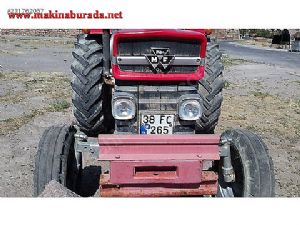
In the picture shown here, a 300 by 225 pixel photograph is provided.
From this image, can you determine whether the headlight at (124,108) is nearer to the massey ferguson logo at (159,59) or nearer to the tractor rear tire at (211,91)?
the massey ferguson logo at (159,59)

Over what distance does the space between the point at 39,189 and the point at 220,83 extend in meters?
2.36

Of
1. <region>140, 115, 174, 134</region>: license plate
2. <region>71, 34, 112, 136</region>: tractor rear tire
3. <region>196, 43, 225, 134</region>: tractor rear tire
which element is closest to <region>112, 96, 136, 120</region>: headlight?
<region>140, 115, 174, 134</region>: license plate

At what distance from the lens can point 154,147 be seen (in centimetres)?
310

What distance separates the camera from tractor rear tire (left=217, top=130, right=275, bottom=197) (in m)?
3.21

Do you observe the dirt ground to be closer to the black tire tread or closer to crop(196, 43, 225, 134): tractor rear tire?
the black tire tread

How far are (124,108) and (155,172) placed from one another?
622 mm

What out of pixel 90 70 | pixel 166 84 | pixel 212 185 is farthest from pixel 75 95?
Result: pixel 212 185

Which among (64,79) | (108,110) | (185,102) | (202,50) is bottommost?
(64,79)

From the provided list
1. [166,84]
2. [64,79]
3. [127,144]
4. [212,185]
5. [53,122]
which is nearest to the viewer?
[127,144]

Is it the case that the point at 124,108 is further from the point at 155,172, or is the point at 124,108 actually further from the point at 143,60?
the point at 155,172

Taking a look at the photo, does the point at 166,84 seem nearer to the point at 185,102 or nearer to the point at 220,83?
the point at 185,102

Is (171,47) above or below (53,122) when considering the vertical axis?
above

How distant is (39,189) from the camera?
335 cm

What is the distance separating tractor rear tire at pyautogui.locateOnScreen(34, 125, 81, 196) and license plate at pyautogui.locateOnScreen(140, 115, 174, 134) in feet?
2.15
